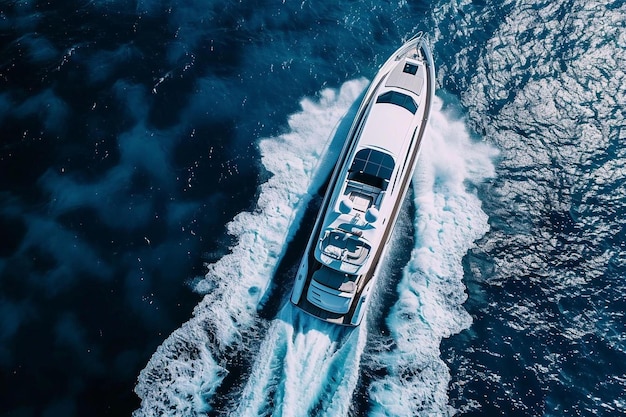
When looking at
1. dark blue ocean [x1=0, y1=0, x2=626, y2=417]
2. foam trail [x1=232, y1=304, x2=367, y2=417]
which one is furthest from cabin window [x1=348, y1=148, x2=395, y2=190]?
foam trail [x1=232, y1=304, x2=367, y2=417]

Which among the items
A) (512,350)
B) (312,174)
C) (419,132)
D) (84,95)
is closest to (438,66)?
(419,132)

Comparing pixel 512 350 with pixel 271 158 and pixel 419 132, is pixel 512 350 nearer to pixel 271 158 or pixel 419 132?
pixel 419 132

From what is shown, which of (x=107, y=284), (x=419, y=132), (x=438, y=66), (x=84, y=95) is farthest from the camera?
(x=438, y=66)

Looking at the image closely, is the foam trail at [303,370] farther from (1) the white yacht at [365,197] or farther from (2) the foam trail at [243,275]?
(2) the foam trail at [243,275]

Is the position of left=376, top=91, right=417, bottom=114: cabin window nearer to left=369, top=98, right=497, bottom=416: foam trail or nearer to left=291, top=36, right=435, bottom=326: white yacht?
left=291, top=36, right=435, bottom=326: white yacht

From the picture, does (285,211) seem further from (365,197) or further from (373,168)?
(373,168)

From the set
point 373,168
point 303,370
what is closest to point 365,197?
point 373,168
